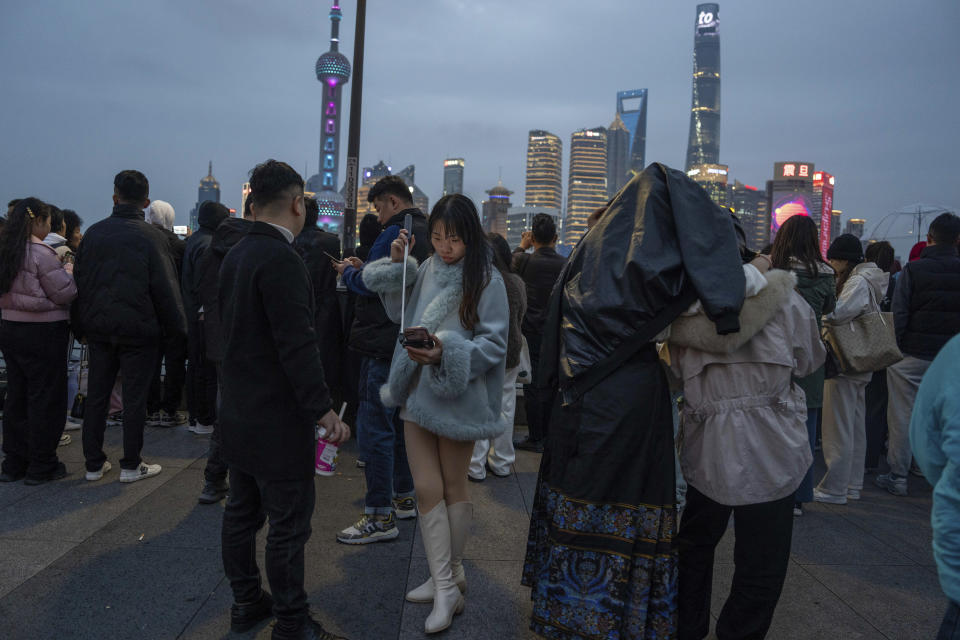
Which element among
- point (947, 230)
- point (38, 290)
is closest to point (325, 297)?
point (38, 290)

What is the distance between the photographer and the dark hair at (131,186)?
4547 millimetres

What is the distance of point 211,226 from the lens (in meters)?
5.71

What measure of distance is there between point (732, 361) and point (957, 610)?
0.99 meters

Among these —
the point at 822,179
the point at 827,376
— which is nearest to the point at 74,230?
the point at 827,376

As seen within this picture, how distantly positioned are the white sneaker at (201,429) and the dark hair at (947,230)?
671 centimetres

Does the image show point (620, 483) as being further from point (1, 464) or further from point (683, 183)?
point (1, 464)

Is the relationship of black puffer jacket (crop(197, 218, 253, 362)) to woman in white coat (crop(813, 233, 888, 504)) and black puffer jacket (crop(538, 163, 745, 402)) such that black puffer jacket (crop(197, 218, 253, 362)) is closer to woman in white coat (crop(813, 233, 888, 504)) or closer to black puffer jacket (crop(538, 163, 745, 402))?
black puffer jacket (crop(538, 163, 745, 402))

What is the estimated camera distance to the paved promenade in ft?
9.28

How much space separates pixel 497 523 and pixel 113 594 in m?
A: 2.22

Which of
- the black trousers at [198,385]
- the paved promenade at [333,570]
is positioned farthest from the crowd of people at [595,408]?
the black trousers at [198,385]

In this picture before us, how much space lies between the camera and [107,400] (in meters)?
4.57

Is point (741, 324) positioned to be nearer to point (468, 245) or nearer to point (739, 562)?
point (739, 562)

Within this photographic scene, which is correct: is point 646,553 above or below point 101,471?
above

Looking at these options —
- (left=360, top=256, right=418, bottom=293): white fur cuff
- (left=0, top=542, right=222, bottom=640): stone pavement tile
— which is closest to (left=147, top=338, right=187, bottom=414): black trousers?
(left=0, top=542, right=222, bottom=640): stone pavement tile
